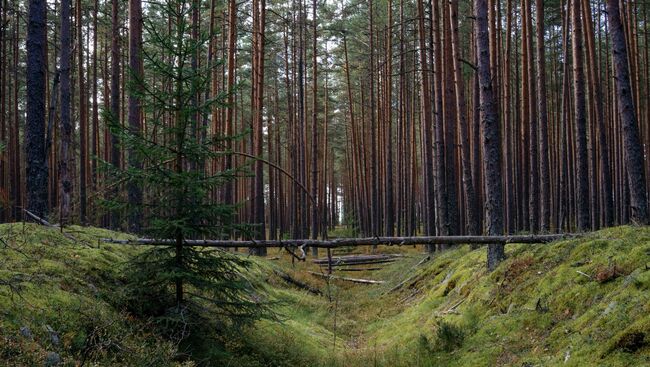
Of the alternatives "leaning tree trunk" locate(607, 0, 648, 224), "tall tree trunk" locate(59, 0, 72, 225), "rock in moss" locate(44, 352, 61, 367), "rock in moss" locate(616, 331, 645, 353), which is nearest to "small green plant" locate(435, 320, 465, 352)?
"rock in moss" locate(616, 331, 645, 353)

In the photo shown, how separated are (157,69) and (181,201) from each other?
64.7 inches

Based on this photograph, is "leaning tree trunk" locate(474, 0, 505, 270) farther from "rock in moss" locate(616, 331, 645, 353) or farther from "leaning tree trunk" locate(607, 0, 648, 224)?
"rock in moss" locate(616, 331, 645, 353)

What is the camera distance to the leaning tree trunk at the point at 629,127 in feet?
25.9

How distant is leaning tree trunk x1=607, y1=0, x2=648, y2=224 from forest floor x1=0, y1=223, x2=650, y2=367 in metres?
1.46

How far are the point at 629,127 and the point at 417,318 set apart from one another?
517cm

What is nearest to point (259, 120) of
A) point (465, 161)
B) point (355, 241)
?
point (465, 161)

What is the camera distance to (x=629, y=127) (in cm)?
799

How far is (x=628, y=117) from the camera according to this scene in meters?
8.06

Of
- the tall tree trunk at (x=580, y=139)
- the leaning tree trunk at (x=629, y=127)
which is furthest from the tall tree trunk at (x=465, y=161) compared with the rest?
the leaning tree trunk at (x=629, y=127)

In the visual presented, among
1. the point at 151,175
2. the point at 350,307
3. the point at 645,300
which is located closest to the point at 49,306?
the point at 151,175

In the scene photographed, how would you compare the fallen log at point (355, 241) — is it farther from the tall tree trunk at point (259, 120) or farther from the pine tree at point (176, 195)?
the tall tree trunk at point (259, 120)

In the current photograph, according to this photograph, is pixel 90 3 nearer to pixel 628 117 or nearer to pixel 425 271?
pixel 425 271

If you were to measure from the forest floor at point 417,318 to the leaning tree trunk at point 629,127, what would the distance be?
146 centimetres

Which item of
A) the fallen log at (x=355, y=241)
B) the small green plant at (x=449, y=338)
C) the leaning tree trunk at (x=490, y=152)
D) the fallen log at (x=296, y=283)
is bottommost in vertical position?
the fallen log at (x=296, y=283)
